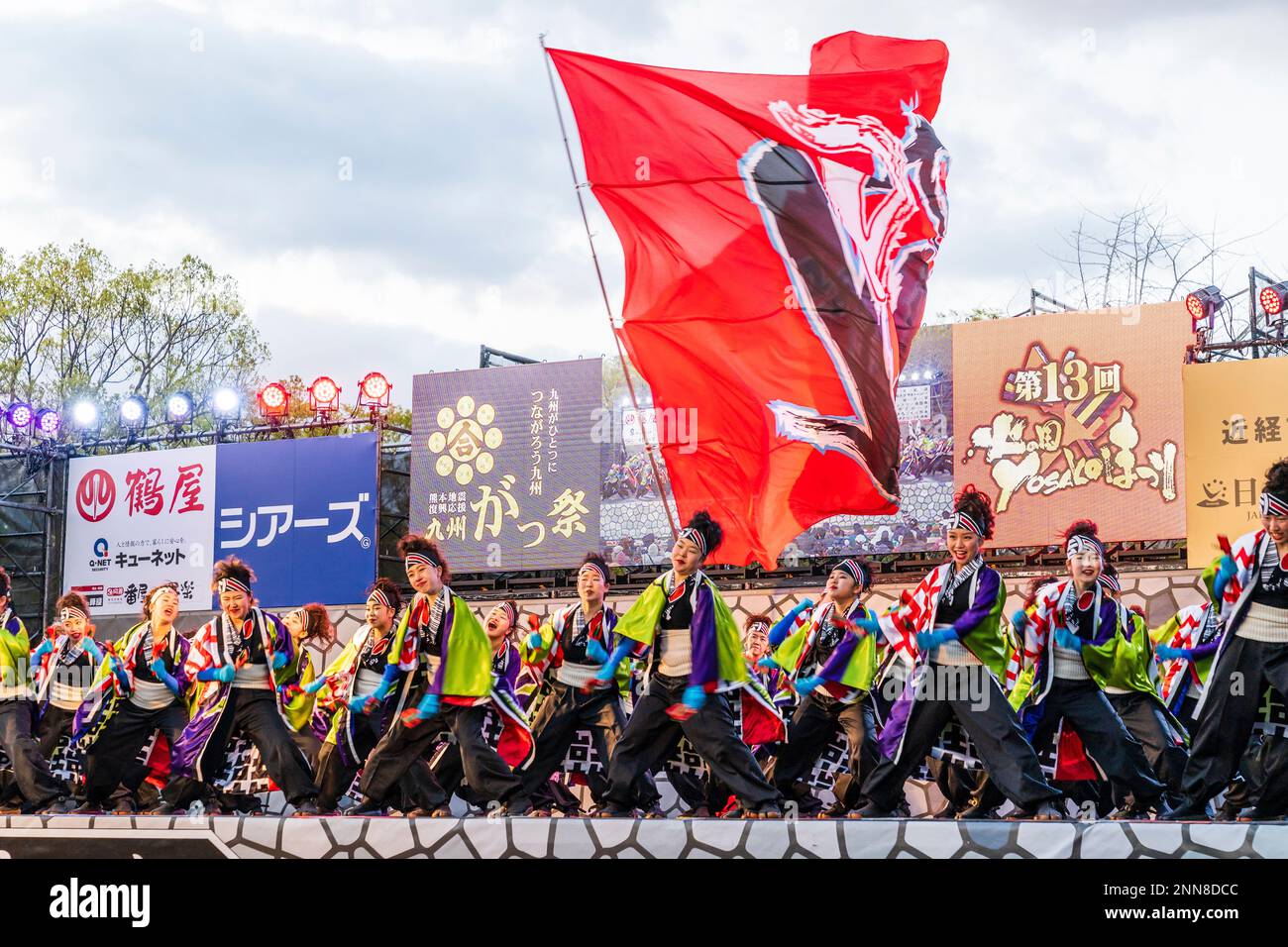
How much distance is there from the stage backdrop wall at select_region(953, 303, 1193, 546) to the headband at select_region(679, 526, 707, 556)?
25.2 feet

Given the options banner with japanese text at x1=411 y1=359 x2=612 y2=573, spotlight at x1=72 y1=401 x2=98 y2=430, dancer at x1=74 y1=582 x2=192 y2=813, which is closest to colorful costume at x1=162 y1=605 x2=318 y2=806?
dancer at x1=74 y1=582 x2=192 y2=813

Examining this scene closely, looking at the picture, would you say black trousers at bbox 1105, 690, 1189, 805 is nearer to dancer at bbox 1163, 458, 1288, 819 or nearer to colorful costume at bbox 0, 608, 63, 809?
dancer at bbox 1163, 458, 1288, 819

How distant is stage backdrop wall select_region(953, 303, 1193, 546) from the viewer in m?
15.1

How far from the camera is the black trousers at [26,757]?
33.8 feet

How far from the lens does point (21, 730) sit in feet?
34.5

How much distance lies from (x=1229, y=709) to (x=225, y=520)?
1372 cm

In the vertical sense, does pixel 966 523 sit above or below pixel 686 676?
above

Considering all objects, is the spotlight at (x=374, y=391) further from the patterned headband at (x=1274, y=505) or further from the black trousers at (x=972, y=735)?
the patterned headband at (x=1274, y=505)

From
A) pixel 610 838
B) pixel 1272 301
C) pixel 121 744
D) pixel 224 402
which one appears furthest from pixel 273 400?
pixel 610 838

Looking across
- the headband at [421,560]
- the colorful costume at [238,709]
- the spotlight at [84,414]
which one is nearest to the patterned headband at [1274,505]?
the headband at [421,560]

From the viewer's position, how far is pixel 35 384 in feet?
88.9

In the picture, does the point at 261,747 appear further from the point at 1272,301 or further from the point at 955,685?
the point at 1272,301

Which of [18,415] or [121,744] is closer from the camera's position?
[121,744]

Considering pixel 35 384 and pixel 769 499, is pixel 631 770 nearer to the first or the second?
pixel 769 499
